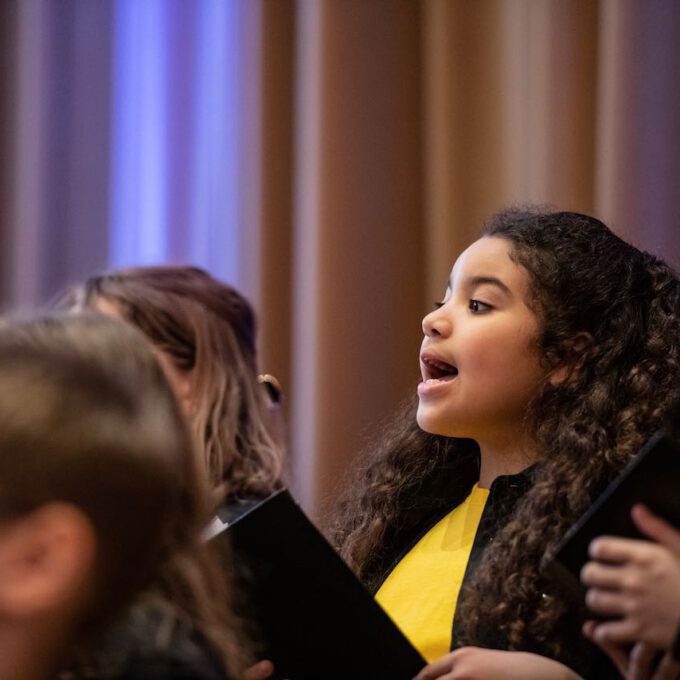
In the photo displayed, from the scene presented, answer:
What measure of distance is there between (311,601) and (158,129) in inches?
53.8

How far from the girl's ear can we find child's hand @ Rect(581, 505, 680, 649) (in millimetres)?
552

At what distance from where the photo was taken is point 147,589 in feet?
2.90

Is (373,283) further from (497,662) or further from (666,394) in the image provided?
(497,662)

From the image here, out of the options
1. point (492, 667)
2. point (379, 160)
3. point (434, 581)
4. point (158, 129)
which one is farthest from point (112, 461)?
point (158, 129)

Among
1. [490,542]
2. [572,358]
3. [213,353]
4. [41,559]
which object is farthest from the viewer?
[213,353]

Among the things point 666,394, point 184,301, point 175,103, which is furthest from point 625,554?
point 175,103

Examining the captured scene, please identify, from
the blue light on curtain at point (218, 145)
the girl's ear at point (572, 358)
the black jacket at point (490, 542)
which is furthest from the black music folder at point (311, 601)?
the blue light on curtain at point (218, 145)

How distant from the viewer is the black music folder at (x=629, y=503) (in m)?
0.90

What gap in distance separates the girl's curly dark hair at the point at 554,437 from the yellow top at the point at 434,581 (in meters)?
0.03

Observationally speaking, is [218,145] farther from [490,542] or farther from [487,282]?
[490,542]

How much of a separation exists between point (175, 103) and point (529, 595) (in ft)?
4.41

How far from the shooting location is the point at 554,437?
1.41m

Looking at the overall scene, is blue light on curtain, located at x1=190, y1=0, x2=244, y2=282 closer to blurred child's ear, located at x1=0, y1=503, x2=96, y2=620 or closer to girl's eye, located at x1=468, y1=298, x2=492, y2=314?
girl's eye, located at x1=468, y1=298, x2=492, y2=314

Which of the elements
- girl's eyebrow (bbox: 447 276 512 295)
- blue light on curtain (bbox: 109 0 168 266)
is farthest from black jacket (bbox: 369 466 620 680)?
blue light on curtain (bbox: 109 0 168 266)
